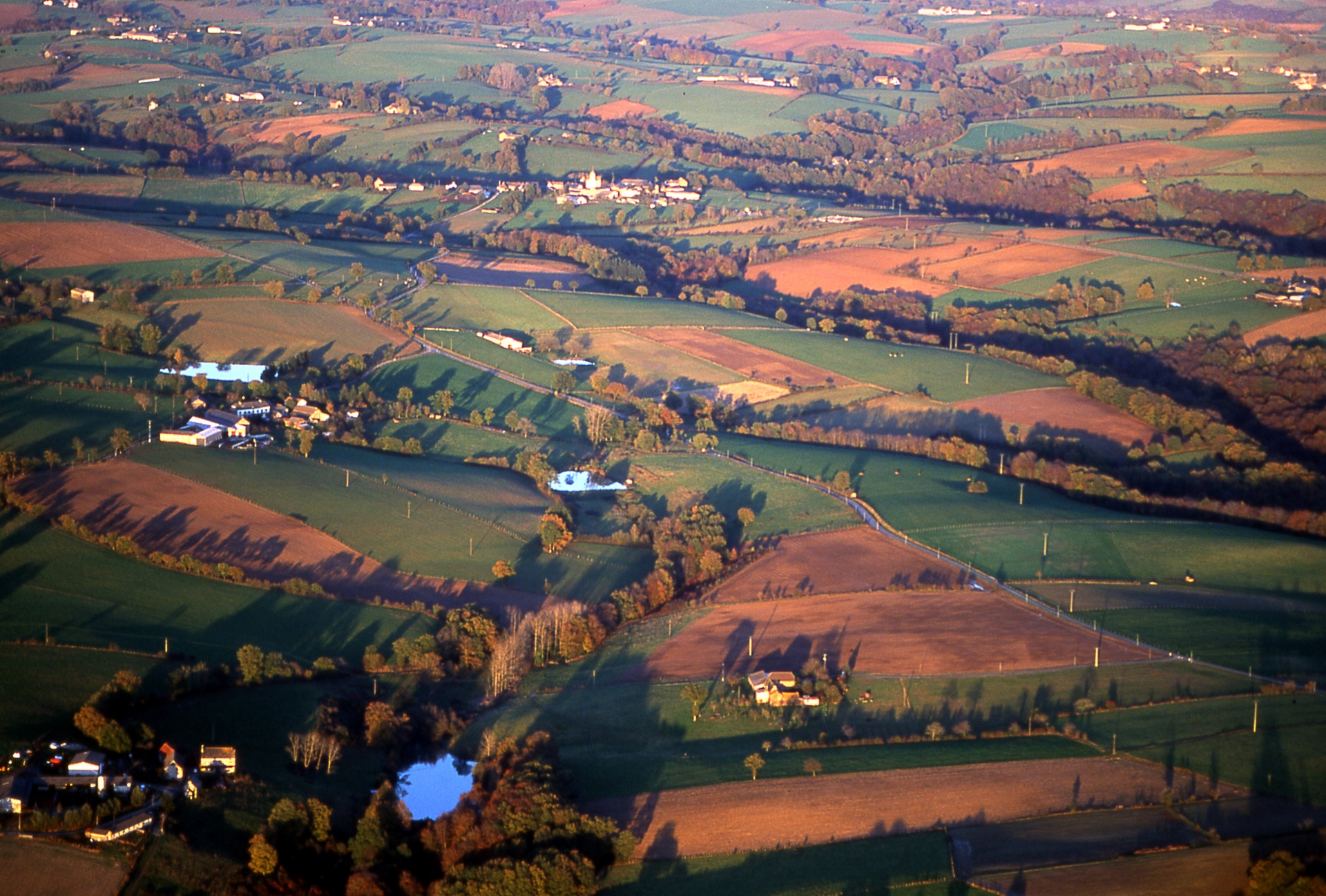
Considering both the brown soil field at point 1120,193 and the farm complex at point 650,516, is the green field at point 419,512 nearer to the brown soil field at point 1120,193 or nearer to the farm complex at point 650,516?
the farm complex at point 650,516

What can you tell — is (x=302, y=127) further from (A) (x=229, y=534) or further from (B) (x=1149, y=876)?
(B) (x=1149, y=876)

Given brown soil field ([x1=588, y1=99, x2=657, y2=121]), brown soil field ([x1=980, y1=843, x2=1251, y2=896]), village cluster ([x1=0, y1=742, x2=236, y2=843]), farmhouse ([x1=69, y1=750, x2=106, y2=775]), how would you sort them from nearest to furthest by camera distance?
brown soil field ([x1=980, y1=843, x2=1251, y2=896]) → village cluster ([x1=0, y1=742, x2=236, y2=843]) → farmhouse ([x1=69, y1=750, x2=106, y2=775]) → brown soil field ([x1=588, y1=99, x2=657, y2=121])

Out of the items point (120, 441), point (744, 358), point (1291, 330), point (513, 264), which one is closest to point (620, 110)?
point (513, 264)

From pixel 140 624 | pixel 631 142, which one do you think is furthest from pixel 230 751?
pixel 631 142

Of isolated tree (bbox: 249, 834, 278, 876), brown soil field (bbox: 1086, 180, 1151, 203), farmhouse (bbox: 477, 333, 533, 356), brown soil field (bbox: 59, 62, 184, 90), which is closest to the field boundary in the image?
farmhouse (bbox: 477, 333, 533, 356)

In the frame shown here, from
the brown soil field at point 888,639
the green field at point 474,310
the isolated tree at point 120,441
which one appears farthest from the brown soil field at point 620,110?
the brown soil field at point 888,639

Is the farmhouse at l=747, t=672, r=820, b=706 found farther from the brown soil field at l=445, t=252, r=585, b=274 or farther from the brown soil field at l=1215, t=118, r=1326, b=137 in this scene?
the brown soil field at l=1215, t=118, r=1326, b=137

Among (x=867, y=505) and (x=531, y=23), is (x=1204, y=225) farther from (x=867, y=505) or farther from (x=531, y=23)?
(x=531, y=23)
